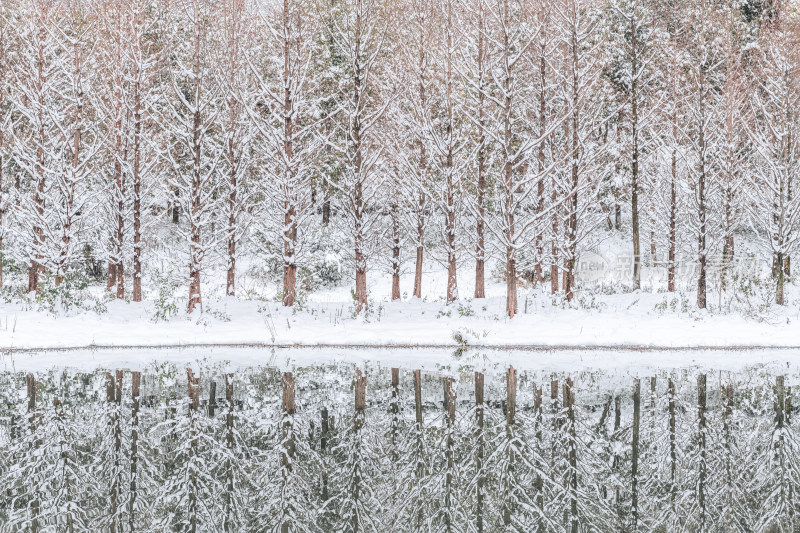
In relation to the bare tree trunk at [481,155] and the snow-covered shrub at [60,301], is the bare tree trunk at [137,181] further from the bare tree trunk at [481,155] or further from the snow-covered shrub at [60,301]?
the bare tree trunk at [481,155]

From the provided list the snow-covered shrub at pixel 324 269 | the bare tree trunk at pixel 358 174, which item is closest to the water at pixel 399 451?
the bare tree trunk at pixel 358 174

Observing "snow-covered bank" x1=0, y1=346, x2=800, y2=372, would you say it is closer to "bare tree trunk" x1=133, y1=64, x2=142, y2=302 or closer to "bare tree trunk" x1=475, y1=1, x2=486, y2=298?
"bare tree trunk" x1=475, y1=1, x2=486, y2=298

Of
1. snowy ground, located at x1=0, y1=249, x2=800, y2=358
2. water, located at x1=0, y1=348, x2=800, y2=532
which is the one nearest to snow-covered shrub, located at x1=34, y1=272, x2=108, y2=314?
snowy ground, located at x1=0, y1=249, x2=800, y2=358

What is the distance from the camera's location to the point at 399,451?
8.02 meters

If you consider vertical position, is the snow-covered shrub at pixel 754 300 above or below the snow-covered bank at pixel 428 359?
above

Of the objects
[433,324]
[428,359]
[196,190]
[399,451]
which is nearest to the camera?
[399,451]

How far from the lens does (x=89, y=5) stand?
2358 cm

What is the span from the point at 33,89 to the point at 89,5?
375cm

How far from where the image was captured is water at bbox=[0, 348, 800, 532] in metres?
6.35

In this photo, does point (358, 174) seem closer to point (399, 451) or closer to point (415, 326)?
point (415, 326)

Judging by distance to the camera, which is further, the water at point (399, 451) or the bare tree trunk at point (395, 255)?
the bare tree trunk at point (395, 255)

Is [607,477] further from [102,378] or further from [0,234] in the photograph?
[0,234]

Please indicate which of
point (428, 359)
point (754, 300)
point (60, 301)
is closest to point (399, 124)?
point (428, 359)

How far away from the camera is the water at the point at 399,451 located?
6.35 meters
